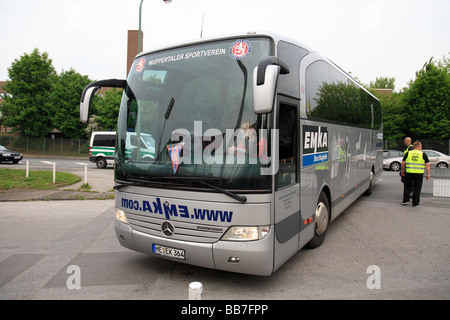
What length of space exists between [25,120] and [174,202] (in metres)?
43.9

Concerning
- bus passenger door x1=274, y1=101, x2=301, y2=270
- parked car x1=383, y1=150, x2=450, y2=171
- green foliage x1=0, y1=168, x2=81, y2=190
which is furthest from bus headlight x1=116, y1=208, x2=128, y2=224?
parked car x1=383, y1=150, x2=450, y2=171

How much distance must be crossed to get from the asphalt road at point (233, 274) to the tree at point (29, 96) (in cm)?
3798

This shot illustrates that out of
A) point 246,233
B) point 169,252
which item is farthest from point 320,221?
point 169,252

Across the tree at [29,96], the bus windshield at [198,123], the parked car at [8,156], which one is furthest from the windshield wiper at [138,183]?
the tree at [29,96]

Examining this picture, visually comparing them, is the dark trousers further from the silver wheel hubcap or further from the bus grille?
the bus grille

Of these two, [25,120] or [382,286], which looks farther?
[25,120]

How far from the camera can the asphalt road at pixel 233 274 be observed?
3891 mm

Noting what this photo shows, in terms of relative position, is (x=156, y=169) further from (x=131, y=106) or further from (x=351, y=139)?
(x=351, y=139)

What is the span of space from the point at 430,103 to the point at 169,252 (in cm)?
3501

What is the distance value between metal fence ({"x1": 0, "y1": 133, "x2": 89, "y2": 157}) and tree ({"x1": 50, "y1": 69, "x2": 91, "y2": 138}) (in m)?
1.43

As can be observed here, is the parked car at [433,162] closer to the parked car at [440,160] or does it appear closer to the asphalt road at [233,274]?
the parked car at [440,160]

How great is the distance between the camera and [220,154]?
3.65 m
